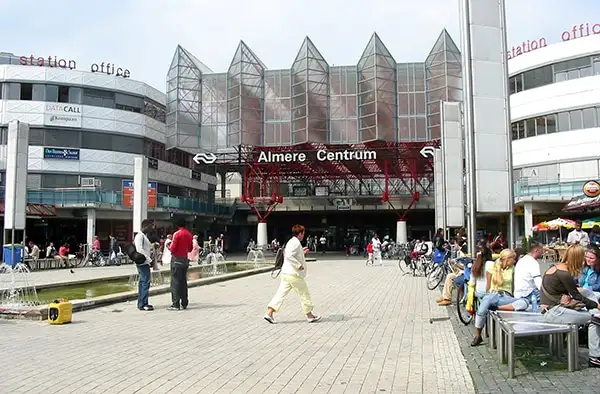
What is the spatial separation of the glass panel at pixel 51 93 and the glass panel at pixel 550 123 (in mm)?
36005

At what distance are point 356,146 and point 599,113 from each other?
17.0 meters

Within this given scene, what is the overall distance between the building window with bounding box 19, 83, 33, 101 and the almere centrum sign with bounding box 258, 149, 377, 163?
1779cm

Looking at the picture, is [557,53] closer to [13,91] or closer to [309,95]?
[309,95]

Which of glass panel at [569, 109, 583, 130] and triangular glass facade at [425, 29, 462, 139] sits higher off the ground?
triangular glass facade at [425, 29, 462, 139]

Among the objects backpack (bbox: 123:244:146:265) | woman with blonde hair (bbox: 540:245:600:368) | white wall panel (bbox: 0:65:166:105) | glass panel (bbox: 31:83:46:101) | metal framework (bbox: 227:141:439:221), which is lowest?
woman with blonde hair (bbox: 540:245:600:368)

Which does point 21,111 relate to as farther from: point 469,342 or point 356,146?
point 469,342

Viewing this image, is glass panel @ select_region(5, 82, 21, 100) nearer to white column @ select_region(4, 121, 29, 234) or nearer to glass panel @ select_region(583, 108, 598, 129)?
white column @ select_region(4, 121, 29, 234)

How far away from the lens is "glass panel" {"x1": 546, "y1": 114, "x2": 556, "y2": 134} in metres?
41.3

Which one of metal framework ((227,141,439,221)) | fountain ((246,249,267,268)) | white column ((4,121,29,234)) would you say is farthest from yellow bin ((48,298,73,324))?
metal framework ((227,141,439,221))

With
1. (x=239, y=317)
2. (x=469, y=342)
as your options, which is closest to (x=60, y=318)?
(x=239, y=317)

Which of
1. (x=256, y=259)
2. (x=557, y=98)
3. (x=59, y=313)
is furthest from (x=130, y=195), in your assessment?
(x=59, y=313)

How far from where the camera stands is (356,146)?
46594mm

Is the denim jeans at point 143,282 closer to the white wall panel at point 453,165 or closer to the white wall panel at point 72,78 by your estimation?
the white wall panel at point 453,165

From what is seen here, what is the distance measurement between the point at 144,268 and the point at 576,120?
3636cm
